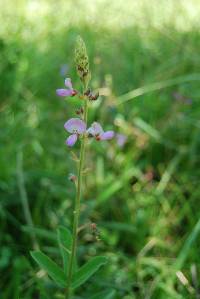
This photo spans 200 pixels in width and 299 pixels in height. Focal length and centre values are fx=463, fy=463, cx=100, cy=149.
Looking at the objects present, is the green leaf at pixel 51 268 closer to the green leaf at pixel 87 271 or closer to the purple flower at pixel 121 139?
the green leaf at pixel 87 271

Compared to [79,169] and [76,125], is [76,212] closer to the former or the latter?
[79,169]

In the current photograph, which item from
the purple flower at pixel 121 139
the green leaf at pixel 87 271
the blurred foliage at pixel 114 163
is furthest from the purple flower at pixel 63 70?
the green leaf at pixel 87 271


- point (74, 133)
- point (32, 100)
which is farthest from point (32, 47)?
point (74, 133)

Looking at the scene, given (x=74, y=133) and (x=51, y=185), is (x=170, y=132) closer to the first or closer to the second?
(x=51, y=185)

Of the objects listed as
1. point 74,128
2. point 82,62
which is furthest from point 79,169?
point 82,62

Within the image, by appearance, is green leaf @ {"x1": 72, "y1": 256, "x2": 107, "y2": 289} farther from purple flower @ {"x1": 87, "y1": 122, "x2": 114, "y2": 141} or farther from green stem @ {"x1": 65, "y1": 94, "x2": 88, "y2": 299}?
purple flower @ {"x1": 87, "y1": 122, "x2": 114, "y2": 141}
